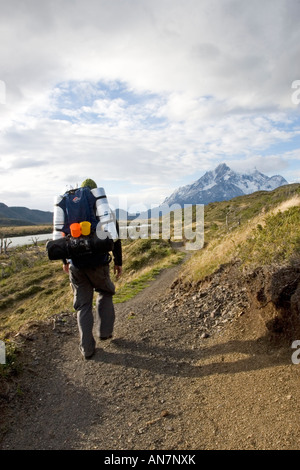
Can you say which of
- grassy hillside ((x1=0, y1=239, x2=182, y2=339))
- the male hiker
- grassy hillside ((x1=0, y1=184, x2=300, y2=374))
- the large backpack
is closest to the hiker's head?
the male hiker

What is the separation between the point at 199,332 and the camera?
21.1 ft

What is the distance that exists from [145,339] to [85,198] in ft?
9.58

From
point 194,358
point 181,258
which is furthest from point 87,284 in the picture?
point 181,258

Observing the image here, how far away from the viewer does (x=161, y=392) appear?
4668 millimetres

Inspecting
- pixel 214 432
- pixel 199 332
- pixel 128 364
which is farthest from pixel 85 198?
pixel 214 432

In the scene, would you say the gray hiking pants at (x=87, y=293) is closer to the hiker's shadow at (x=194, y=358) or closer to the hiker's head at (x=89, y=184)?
the hiker's shadow at (x=194, y=358)

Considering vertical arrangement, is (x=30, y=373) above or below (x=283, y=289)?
below

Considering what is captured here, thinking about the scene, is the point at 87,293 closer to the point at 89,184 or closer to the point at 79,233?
the point at 79,233

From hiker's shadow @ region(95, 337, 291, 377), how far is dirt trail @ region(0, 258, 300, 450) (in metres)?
0.02

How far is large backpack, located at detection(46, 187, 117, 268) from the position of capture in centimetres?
538

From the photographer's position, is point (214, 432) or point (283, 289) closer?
point (214, 432)

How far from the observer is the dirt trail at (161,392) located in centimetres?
371

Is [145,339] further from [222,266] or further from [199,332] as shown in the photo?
[222,266]

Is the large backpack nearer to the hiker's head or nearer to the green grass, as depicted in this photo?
the hiker's head
